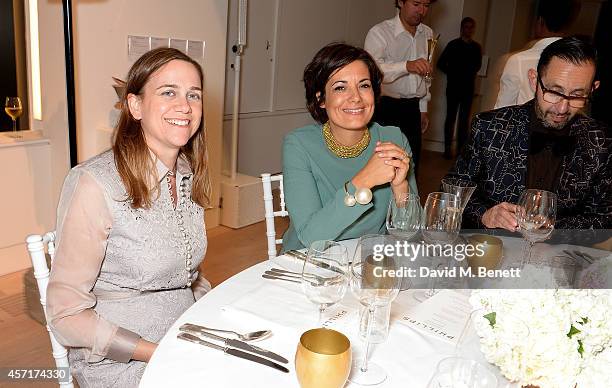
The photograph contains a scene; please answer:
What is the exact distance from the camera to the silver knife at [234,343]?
39.8 inches

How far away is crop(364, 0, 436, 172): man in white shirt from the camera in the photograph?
13.5ft

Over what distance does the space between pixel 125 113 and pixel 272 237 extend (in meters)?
0.76

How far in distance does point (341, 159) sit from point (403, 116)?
2504 millimetres

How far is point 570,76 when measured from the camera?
72.6 inches

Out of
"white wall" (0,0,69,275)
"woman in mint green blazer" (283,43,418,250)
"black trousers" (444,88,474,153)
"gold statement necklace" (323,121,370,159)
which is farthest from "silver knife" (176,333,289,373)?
"black trousers" (444,88,474,153)

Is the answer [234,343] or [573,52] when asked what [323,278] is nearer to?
[234,343]

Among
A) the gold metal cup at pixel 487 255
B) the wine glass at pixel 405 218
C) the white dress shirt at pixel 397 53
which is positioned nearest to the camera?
the gold metal cup at pixel 487 255

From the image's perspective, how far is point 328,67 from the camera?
1.92 m

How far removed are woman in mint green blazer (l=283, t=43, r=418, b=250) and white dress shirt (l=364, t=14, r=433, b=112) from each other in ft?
6.96

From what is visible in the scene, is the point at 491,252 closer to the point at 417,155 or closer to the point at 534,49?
the point at 534,49

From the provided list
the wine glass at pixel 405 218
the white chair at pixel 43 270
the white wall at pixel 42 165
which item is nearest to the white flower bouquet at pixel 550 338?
the wine glass at pixel 405 218

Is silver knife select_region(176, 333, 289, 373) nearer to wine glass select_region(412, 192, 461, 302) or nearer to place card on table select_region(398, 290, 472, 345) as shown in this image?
place card on table select_region(398, 290, 472, 345)

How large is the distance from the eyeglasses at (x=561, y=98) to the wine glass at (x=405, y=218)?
0.85m

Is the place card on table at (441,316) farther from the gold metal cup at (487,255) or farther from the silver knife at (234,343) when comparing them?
the silver knife at (234,343)
